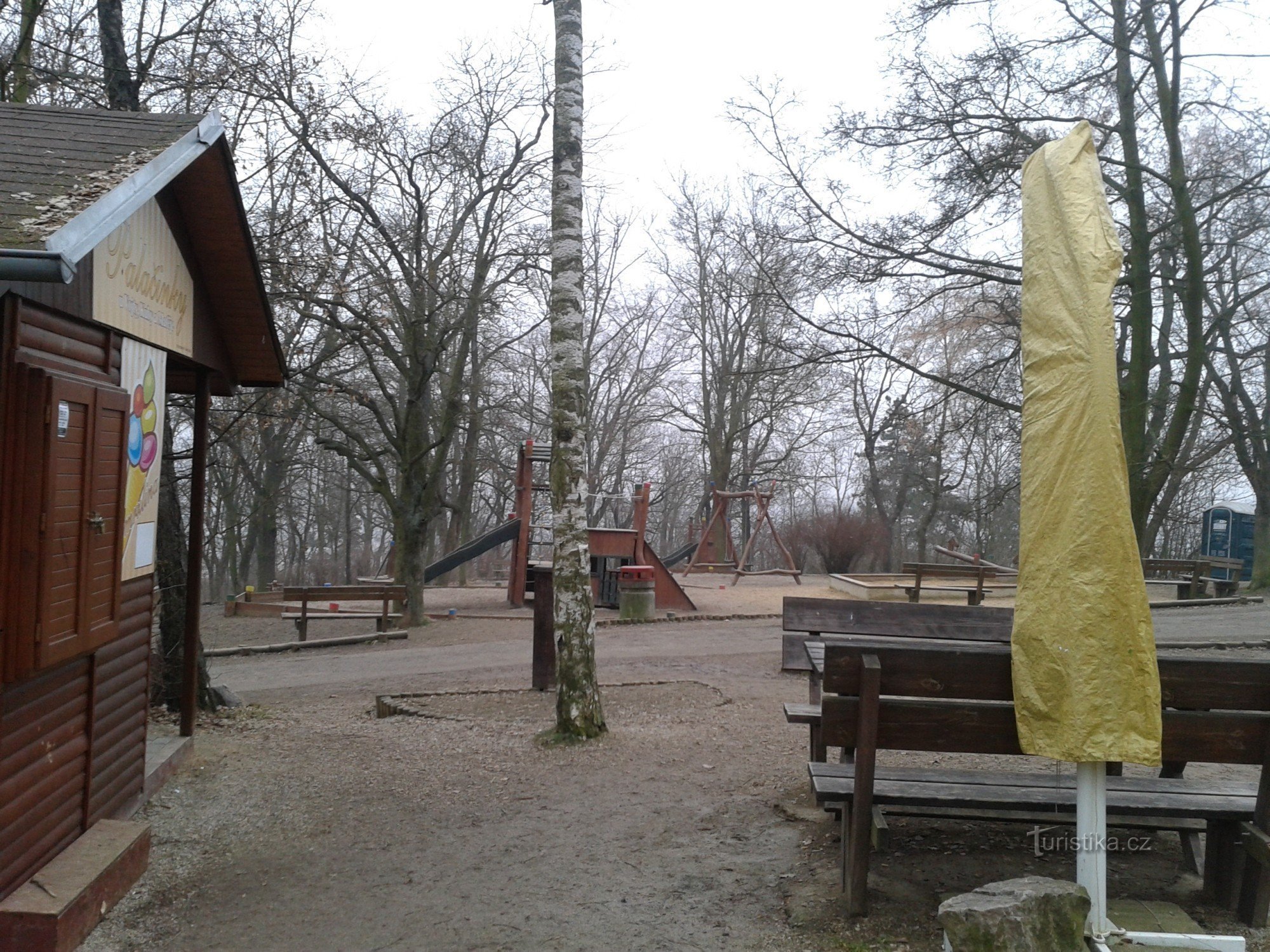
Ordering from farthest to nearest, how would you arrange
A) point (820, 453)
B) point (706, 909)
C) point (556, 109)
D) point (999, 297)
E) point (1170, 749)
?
point (820, 453), point (999, 297), point (556, 109), point (706, 909), point (1170, 749)

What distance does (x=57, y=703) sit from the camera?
15.0 feet

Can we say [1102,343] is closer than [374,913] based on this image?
Yes

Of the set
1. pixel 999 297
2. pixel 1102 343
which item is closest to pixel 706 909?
pixel 1102 343

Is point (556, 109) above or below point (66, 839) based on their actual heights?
above

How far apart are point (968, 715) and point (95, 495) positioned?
3666 mm

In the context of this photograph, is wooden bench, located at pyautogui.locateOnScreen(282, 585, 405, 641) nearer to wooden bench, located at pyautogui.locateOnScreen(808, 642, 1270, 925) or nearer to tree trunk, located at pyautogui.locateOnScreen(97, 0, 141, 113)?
tree trunk, located at pyautogui.locateOnScreen(97, 0, 141, 113)

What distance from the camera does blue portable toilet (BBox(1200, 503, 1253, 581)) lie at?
1394 inches

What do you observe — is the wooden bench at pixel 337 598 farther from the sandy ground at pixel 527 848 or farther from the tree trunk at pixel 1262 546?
the tree trunk at pixel 1262 546

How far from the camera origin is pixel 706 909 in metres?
4.37

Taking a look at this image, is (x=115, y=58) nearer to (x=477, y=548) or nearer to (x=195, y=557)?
(x=195, y=557)

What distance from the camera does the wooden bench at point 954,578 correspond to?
19.6 metres

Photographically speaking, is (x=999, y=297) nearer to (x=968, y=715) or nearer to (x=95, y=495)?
(x=968, y=715)

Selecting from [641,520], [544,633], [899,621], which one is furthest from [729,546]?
[899,621]

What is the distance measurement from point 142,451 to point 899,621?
457 cm
